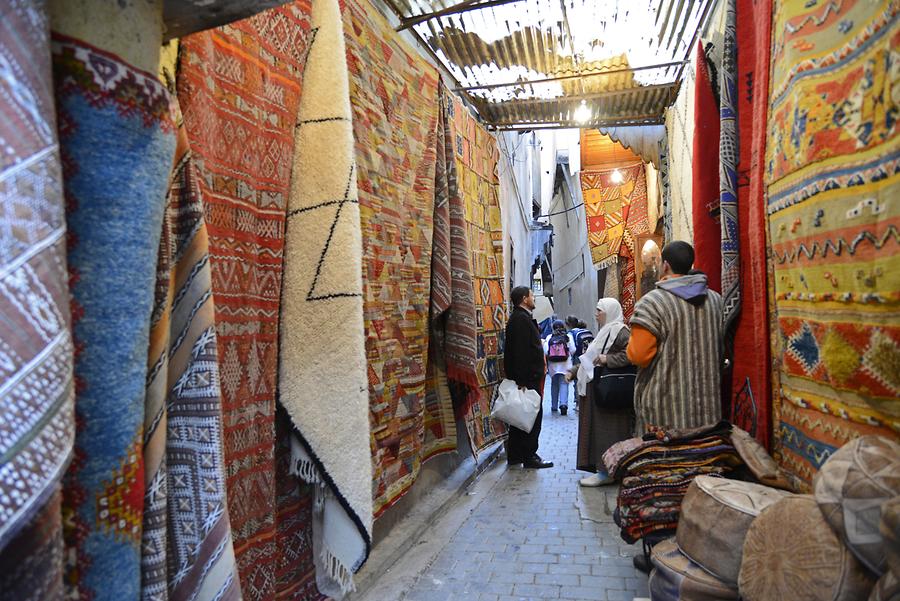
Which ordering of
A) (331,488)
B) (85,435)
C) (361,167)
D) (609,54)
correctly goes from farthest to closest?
(609,54) < (361,167) < (331,488) < (85,435)

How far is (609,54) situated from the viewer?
14.4 feet

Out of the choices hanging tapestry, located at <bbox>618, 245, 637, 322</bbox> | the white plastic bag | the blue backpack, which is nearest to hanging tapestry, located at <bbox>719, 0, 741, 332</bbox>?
the white plastic bag

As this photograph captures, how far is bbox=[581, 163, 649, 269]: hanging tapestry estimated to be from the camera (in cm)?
862

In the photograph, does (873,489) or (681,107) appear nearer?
(873,489)

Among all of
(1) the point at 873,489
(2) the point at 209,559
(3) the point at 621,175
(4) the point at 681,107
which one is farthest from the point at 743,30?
(3) the point at 621,175

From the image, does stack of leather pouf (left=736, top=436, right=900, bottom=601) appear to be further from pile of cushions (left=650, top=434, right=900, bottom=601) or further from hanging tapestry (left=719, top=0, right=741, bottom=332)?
hanging tapestry (left=719, top=0, right=741, bottom=332)

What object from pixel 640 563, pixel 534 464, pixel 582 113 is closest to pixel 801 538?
pixel 640 563

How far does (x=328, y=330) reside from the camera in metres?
1.78

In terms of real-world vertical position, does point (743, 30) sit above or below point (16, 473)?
above

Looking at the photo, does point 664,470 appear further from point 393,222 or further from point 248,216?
point 248,216

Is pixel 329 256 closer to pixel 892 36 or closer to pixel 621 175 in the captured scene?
pixel 892 36

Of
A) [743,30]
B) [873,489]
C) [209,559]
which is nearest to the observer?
[209,559]

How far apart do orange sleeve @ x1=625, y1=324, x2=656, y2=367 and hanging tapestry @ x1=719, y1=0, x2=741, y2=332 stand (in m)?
0.51

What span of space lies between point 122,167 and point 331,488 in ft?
4.07
